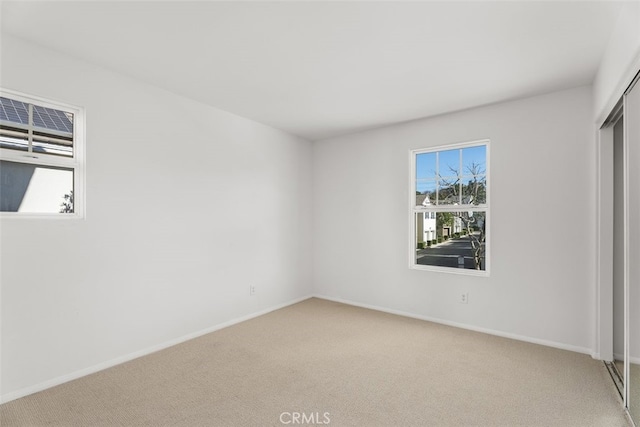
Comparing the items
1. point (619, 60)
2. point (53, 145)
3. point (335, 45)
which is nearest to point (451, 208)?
point (619, 60)

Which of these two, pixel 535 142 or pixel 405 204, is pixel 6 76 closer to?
pixel 405 204

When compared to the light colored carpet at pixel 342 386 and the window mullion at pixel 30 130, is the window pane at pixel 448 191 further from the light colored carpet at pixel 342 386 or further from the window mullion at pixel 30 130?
the window mullion at pixel 30 130

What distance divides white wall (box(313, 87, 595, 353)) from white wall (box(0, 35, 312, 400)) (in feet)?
4.68

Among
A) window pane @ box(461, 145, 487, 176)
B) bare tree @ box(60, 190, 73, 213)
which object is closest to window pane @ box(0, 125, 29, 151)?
bare tree @ box(60, 190, 73, 213)

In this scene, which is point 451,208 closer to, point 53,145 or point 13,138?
point 53,145

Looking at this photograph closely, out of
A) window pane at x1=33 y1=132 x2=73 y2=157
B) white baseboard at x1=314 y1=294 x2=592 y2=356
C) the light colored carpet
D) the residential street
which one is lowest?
the light colored carpet

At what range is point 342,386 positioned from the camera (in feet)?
8.08

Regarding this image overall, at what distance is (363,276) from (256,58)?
10.5 ft

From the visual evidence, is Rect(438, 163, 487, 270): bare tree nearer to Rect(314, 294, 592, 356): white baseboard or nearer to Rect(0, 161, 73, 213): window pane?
Rect(314, 294, 592, 356): white baseboard

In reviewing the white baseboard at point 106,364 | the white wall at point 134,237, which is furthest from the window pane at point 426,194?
the white baseboard at point 106,364

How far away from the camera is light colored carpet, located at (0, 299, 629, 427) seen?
209 cm

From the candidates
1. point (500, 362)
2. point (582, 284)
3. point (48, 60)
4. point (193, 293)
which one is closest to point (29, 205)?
point (48, 60)

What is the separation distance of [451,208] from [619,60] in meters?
2.14

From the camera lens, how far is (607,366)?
276 cm
